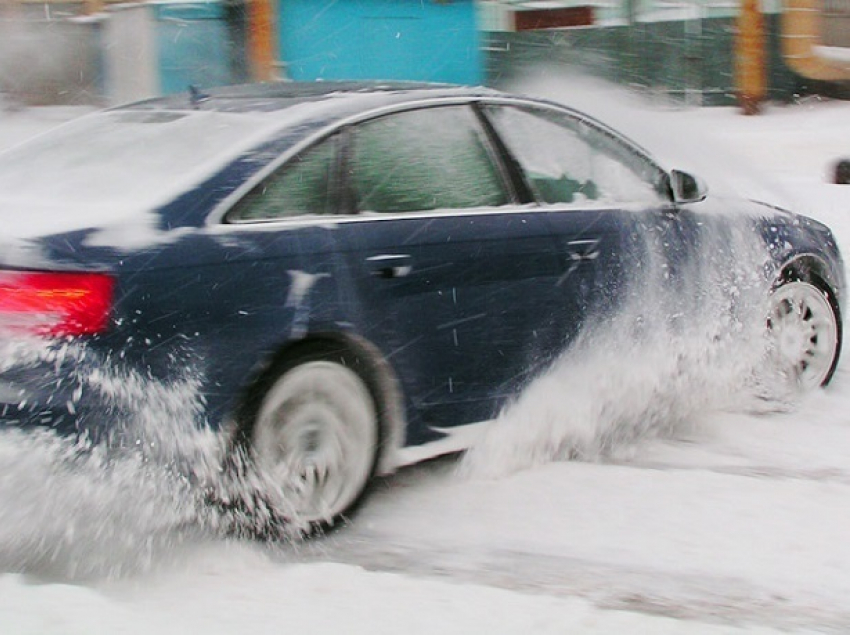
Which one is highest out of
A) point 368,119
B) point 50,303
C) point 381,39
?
point 381,39

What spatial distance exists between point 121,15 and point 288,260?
13929 mm

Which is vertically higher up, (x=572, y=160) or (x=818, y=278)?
(x=572, y=160)

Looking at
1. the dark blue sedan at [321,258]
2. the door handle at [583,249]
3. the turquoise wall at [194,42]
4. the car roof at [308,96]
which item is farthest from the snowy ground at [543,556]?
the turquoise wall at [194,42]

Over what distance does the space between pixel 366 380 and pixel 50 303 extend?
1184mm

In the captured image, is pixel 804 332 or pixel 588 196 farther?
pixel 804 332

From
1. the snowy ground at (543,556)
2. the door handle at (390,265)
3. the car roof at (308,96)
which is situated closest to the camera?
the snowy ground at (543,556)

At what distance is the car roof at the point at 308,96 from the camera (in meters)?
4.71

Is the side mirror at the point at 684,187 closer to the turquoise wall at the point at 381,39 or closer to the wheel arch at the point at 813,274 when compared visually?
the wheel arch at the point at 813,274

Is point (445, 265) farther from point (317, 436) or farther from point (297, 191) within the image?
point (317, 436)

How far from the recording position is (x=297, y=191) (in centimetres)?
437

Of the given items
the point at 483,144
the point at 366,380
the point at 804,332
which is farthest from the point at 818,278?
the point at 366,380

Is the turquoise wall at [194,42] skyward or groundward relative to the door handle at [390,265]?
skyward

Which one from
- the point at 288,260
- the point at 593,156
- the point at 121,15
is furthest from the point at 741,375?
the point at 121,15

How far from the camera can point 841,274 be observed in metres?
6.31
